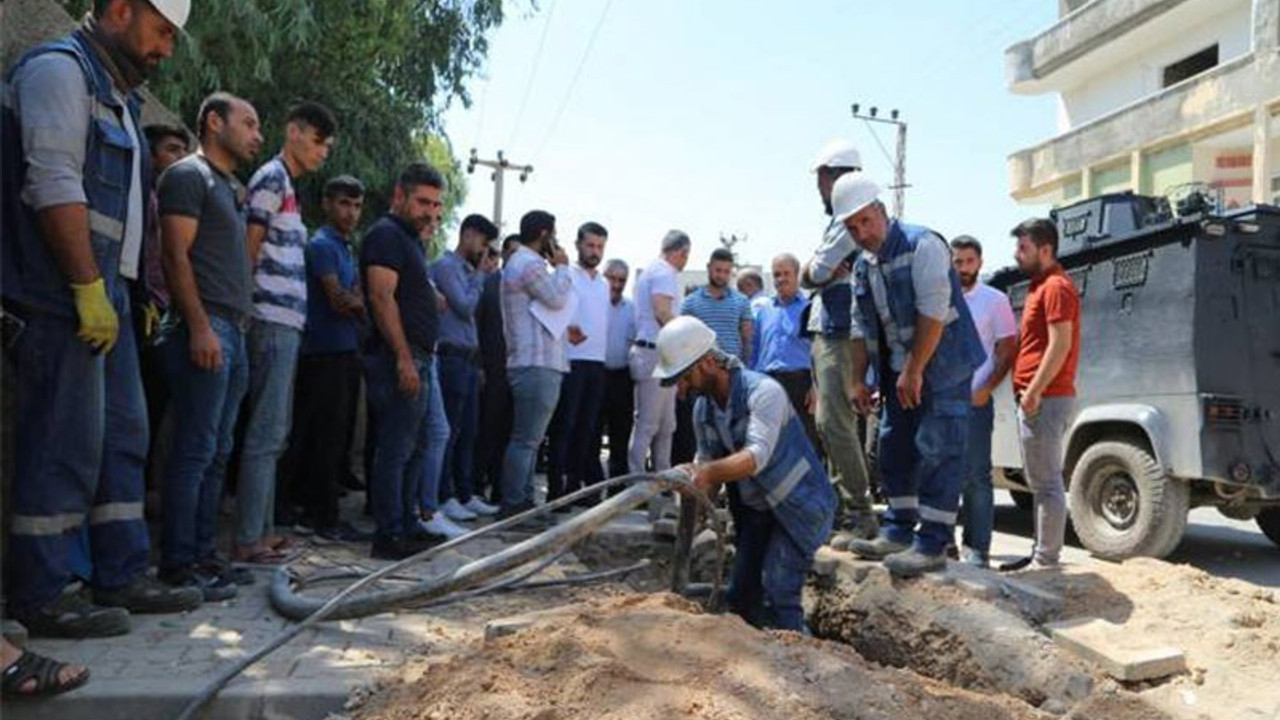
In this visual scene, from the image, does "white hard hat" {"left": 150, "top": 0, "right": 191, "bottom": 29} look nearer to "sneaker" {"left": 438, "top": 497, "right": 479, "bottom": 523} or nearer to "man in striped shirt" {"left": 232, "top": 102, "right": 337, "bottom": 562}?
"man in striped shirt" {"left": 232, "top": 102, "right": 337, "bottom": 562}

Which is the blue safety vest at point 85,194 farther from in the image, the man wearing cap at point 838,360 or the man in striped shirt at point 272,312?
the man wearing cap at point 838,360

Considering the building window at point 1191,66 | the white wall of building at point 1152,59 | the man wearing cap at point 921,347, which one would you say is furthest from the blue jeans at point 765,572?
the building window at point 1191,66

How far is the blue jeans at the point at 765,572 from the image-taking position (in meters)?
4.20

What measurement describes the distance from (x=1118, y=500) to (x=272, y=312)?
5081 mm

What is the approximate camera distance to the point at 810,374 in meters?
6.13

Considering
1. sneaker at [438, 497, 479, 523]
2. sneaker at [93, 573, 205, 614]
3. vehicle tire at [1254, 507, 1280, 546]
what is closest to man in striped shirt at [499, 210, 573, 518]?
sneaker at [438, 497, 479, 523]

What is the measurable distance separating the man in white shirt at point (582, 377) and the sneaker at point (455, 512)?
0.58m

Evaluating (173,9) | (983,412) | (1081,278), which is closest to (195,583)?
(173,9)

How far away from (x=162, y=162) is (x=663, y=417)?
3.44 meters

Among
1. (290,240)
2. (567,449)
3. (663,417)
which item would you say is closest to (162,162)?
(290,240)

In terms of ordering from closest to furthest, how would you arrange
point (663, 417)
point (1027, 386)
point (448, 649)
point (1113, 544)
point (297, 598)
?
point (448, 649) < point (297, 598) < point (1027, 386) < point (1113, 544) < point (663, 417)

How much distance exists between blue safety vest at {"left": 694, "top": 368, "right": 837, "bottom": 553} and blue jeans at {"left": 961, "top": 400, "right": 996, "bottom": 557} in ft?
3.87

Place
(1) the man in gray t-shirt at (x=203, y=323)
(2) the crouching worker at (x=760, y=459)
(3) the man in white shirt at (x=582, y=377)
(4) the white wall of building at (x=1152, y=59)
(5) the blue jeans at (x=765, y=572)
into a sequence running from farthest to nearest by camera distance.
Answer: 1. (4) the white wall of building at (x=1152, y=59)
2. (3) the man in white shirt at (x=582, y=377)
3. (5) the blue jeans at (x=765, y=572)
4. (2) the crouching worker at (x=760, y=459)
5. (1) the man in gray t-shirt at (x=203, y=323)

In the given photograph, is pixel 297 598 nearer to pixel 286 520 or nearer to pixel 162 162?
pixel 286 520
